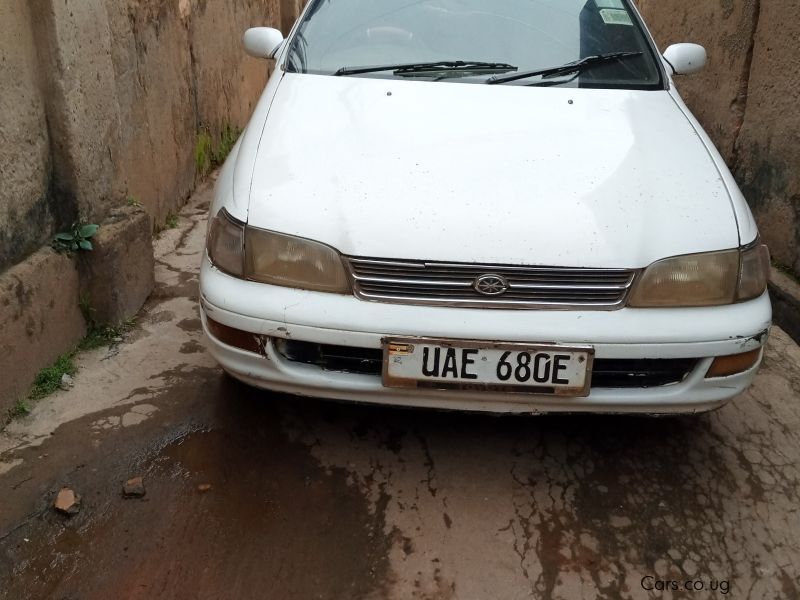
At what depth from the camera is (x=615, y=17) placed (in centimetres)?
345

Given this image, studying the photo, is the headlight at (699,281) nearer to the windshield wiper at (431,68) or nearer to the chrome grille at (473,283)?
the chrome grille at (473,283)

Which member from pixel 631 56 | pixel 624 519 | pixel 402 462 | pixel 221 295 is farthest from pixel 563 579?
pixel 631 56

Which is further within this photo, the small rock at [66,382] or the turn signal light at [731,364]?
the small rock at [66,382]

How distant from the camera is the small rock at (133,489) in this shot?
2.46 m

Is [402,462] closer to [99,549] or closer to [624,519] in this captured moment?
[624,519]

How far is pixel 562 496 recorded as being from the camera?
2551 mm

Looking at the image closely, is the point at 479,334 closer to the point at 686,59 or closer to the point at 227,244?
the point at 227,244

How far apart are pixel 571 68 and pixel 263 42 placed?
4.68 feet

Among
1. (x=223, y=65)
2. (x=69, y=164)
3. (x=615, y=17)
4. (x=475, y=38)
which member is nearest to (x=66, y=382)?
(x=69, y=164)

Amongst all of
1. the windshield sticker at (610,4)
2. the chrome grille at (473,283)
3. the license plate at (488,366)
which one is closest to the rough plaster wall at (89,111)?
the chrome grille at (473,283)

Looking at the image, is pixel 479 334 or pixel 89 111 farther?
pixel 89 111

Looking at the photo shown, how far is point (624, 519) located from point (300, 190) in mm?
1413

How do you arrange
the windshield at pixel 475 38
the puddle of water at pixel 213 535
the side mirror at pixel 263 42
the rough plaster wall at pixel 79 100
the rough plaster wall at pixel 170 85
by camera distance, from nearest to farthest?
the puddle of water at pixel 213 535, the rough plaster wall at pixel 79 100, the windshield at pixel 475 38, the side mirror at pixel 263 42, the rough plaster wall at pixel 170 85

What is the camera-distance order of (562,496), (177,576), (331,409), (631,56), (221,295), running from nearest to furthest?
(177,576)
(221,295)
(562,496)
(331,409)
(631,56)
